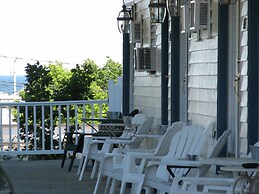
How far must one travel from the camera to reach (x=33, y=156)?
54.0 feet

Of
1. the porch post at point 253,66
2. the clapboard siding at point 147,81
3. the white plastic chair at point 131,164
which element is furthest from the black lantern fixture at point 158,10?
the porch post at point 253,66

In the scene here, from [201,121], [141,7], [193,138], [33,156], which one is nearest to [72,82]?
[33,156]

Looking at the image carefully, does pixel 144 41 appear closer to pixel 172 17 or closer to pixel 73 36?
pixel 172 17

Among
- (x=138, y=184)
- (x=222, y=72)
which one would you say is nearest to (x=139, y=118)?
(x=222, y=72)

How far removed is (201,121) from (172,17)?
166cm

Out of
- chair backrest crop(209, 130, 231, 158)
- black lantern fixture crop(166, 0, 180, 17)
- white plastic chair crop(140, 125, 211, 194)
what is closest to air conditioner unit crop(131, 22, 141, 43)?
black lantern fixture crop(166, 0, 180, 17)

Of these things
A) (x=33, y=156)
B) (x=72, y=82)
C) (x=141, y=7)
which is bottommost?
(x=33, y=156)

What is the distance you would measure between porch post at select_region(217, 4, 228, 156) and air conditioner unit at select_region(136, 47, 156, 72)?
3.52m

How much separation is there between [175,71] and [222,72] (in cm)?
221

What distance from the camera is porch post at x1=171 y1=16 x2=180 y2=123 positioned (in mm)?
11516

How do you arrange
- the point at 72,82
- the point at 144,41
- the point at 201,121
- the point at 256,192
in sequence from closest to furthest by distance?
the point at 256,192, the point at 201,121, the point at 144,41, the point at 72,82

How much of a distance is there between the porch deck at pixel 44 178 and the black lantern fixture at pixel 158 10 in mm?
2207

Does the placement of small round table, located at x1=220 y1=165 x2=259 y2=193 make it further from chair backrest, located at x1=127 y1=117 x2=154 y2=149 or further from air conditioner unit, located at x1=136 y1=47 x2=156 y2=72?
air conditioner unit, located at x1=136 y1=47 x2=156 y2=72

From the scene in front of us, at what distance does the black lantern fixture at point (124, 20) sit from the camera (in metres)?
14.5
